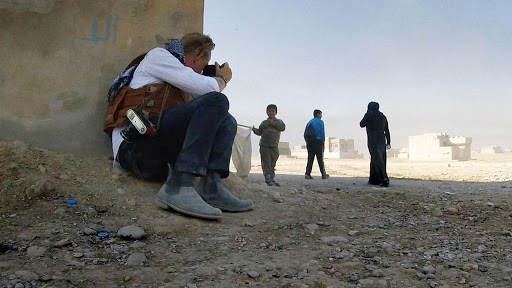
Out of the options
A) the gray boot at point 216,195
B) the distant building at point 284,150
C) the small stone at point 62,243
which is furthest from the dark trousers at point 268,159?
the distant building at point 284,150

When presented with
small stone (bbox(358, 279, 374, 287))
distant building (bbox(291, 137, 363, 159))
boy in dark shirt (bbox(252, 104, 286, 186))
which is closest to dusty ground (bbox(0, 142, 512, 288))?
small stone (bbox(358, 279, 374, 287))

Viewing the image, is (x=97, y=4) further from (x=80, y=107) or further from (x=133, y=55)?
(x=80, y=107)

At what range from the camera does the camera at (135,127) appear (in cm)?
238

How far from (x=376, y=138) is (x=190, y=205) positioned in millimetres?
4832

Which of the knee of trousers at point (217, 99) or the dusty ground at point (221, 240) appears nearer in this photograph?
the dusty ground at point (221, 240)

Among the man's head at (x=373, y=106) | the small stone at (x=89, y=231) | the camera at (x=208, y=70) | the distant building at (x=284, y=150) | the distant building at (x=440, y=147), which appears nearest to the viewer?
the small stone at (x=89, y=231)

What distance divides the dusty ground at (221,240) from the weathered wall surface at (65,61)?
19 centimetres

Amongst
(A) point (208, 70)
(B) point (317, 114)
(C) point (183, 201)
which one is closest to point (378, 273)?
(C) point (183, 201)

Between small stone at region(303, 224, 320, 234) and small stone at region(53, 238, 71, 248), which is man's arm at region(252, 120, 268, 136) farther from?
small stone at region(53, 238, 71, 248)

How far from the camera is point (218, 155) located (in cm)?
259

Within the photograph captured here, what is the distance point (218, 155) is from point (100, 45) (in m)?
1.21

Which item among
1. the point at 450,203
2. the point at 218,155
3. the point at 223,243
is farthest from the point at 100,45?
the point at 450,203

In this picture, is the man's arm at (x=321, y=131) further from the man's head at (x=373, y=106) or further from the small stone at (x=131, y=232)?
the small stone at (x=131, y=232)

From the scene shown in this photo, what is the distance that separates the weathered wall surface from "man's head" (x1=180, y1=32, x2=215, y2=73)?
535 millimetres
